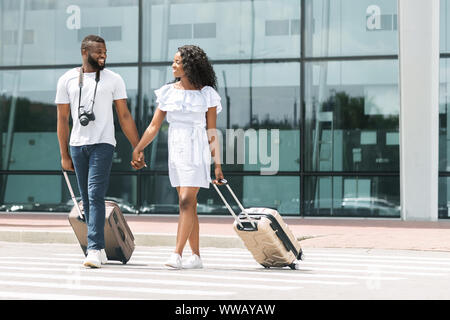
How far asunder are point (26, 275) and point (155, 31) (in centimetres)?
1287

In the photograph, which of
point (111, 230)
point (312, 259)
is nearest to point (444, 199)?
point (312, 259)

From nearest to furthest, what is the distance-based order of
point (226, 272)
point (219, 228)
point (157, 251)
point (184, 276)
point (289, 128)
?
point (184, 276)
point (226, 272)
point (157, 251)
point (219, 228)
point (289, 128)

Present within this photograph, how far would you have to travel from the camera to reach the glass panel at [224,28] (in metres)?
19.6

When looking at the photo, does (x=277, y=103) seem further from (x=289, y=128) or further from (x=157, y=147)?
(x=157, y=147)

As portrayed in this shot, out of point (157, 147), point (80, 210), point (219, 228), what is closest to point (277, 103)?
point (157, 147)

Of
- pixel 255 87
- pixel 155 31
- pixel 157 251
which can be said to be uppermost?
pixel 155 31

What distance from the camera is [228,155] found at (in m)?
19.9

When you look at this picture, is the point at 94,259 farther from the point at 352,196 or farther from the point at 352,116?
the point at 352,116

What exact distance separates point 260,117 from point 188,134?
1124 centimetres

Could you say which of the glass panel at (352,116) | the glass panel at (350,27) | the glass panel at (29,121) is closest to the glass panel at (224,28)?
the glass panel at (350,27)

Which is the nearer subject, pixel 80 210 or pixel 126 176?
pixel 80 210

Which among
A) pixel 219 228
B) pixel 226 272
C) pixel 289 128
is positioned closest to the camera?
pixel 226 272

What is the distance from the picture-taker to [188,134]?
8297 mm

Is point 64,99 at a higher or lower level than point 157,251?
higher
